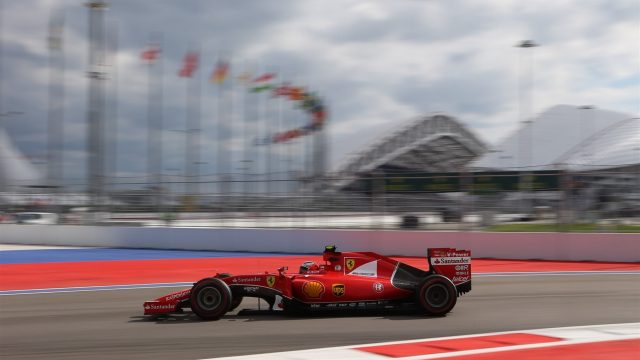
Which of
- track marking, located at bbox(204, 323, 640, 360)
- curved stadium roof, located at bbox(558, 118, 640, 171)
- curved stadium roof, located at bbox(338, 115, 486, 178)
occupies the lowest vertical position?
track marking, located at bbox(204, 323, 640, 360)

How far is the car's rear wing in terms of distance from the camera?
314 inches

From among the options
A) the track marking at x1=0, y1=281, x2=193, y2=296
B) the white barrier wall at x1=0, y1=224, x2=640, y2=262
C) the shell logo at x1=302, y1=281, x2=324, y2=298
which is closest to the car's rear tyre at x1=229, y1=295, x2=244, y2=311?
the shell logo at x1=302, y1=281, x2=324, y2=298

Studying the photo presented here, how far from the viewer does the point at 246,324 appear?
7.39 meters

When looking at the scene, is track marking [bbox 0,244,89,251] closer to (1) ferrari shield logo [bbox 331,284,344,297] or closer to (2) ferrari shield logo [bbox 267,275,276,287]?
(2) ferrari shield logo [bbox 267,275,276,287]

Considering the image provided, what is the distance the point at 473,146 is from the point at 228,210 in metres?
45.2

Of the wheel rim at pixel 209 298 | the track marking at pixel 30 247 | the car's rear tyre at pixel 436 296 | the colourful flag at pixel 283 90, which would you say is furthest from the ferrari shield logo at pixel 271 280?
the colourful flag at pixel 283 90

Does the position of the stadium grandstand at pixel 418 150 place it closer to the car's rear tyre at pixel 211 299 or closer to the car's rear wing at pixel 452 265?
the car's rear wing at pixel 452 265

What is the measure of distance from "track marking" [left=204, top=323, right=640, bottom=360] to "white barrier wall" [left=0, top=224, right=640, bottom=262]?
8.95 m

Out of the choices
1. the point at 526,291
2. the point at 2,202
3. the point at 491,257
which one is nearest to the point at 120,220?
the point at 2,202

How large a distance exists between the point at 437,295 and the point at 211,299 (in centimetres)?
270

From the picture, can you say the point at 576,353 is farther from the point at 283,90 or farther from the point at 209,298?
the point at 283,90

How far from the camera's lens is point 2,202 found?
26.5 m

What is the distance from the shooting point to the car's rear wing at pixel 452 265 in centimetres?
798

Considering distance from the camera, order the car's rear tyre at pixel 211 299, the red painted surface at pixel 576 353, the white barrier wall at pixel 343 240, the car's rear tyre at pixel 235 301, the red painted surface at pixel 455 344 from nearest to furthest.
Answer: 1. the red painted surface at pixel 576 353
2. the red painted surface at pixel 455 344
3. the car's rear tyre at pixel 211 299
4. the car's rear tyre at pixel 235 301
5. the white barrier wall at pixel 343 240
